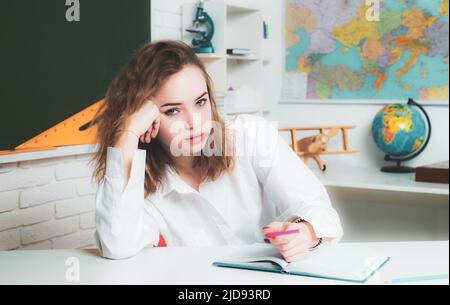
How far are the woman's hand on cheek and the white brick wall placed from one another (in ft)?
2.92

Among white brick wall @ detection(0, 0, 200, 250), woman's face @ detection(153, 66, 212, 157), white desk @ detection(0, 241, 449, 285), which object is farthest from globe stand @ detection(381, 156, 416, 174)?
woman's face @ detection(153, 66, 212, 157)

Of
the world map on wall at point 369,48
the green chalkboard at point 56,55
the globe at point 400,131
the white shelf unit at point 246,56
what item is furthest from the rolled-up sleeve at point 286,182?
the world map on wall at point 369,48

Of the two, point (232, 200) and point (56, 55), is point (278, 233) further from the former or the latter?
point (56, 55)

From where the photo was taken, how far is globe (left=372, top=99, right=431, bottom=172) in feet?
7.12

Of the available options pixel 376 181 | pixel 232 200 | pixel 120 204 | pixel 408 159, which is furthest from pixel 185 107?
pixel 408 159

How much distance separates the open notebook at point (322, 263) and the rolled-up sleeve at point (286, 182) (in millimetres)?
59

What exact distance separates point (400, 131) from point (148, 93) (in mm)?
1444

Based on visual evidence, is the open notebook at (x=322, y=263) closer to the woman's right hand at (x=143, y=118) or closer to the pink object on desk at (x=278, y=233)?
the pink object on desk at (x=278, y=233)

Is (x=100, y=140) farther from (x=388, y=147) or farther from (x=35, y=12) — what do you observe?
(x=388, y=147)

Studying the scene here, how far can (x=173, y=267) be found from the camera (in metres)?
0.85
